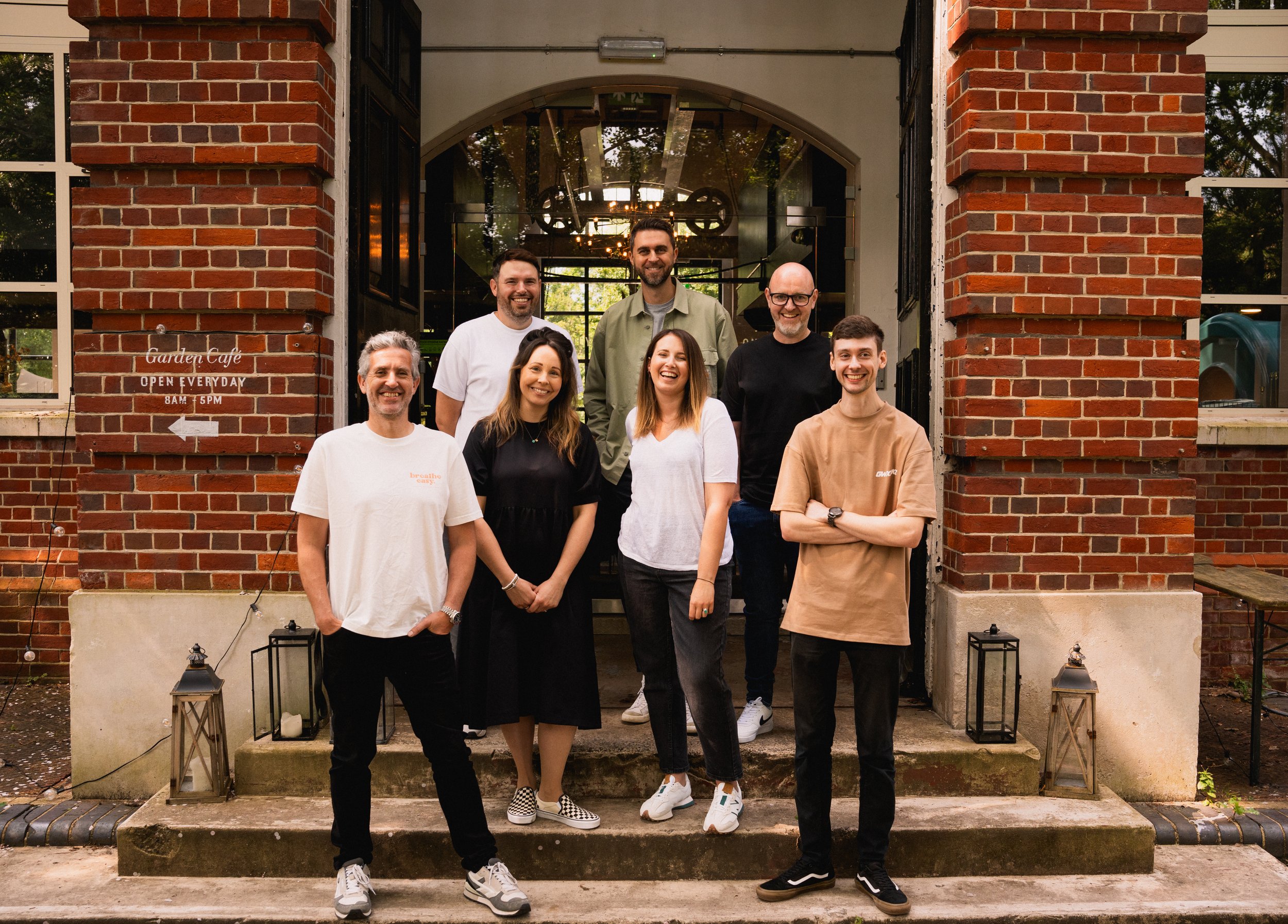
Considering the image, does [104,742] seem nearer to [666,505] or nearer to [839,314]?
[666,505]

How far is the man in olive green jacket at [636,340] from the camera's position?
4133mm

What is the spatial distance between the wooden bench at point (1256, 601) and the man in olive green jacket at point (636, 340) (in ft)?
8.62

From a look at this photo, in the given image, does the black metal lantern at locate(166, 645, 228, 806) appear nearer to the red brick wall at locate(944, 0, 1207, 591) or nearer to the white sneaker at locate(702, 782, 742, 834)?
the white sneaker at locate(702, 782, 742, 834)

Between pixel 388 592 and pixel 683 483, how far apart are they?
1099 millimetres

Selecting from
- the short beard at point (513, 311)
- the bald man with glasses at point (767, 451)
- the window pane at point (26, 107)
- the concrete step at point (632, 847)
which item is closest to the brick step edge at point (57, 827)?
the concrete step at point (632, 847)

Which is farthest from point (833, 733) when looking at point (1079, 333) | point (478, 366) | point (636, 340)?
point (1079, 333)

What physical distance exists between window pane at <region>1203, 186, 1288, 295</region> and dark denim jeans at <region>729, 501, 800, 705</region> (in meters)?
4.00

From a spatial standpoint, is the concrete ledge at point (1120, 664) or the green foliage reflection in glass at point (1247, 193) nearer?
the concrete ledge at point (1120, 664)

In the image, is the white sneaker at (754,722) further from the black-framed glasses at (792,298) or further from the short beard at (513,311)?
the short beard at (513,311)

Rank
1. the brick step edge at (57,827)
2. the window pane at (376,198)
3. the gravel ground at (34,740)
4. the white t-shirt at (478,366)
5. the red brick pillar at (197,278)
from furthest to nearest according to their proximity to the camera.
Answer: the window pane at (376,198)
the gravel ground at (34,740)
the red brick pillar at (197,278)
the white t-shirt at (478,366)
the brick step edge at (57,827)

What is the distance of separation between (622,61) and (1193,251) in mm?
4225

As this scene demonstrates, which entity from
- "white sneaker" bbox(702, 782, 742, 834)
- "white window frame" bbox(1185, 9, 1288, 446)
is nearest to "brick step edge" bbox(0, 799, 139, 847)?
"white sneaker" bbox(702, 782, 742, 834)

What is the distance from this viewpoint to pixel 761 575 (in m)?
4.12

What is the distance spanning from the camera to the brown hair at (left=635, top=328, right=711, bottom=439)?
352 cm
